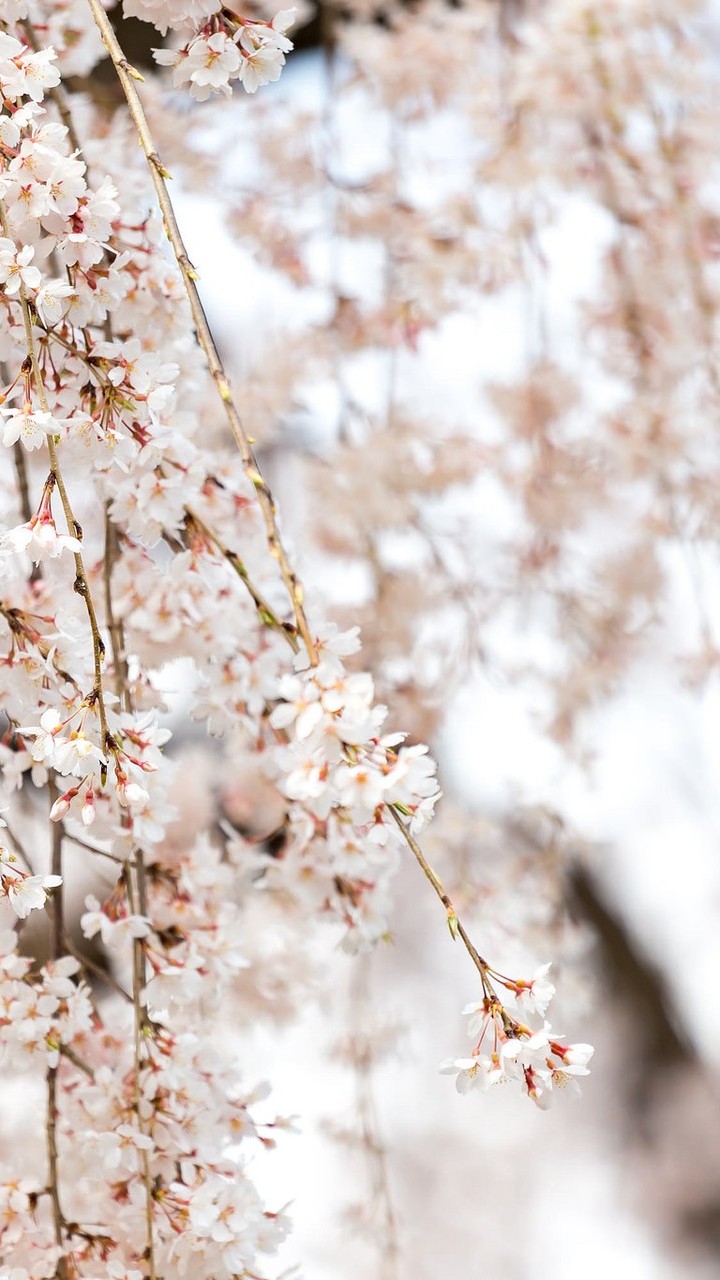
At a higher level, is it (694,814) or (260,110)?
(694,814)

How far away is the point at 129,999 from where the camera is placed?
0.68m

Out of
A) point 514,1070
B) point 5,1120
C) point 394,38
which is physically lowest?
point 514,1070

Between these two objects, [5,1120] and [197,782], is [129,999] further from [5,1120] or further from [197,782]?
[5,1120]

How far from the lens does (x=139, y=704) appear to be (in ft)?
2.54

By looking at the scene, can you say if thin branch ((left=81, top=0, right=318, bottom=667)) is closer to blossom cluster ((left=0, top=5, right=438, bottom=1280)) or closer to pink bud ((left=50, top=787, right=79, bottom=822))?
blossom cluster ((left=0, top=5, right=438, bottom=1280))

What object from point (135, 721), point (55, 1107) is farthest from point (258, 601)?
point (55, 1107)

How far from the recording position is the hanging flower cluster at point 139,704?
536 mm

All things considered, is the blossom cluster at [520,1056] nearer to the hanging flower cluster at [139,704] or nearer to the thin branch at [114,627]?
the hanging flower cluster at [139,704]

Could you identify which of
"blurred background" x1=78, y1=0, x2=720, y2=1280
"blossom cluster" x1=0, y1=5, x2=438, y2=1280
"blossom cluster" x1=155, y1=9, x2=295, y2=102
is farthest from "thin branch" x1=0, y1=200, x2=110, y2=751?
"blurred background" x1=78, y1=0, x2=720, y2=1280

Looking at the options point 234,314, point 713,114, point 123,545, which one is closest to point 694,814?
point 234,314

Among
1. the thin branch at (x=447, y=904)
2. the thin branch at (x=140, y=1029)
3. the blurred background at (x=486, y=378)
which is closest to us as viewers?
the thin branch at (x=447, y=904)

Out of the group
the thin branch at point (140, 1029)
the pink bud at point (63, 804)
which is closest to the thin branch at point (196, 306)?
the pink bud at point (63, 804)

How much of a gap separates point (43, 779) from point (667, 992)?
2802mm

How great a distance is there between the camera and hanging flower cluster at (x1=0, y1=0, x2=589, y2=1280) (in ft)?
1.76
